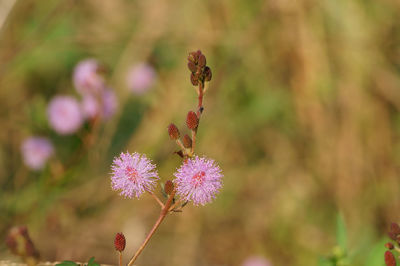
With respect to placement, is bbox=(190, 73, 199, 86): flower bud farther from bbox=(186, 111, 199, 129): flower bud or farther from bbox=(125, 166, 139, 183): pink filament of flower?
bbox=(125, 166, 139, 183): pink filament of flower

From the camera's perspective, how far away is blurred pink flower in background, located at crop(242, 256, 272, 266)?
3.37 meters

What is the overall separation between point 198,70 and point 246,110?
2479 mm

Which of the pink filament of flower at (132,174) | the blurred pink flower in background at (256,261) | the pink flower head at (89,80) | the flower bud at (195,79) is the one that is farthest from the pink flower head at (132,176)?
the blurred pink flower in background at (256,261)

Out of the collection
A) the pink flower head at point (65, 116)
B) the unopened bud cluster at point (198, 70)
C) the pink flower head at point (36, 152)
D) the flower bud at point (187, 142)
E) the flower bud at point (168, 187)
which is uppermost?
the pink flower head at point (65, 116)

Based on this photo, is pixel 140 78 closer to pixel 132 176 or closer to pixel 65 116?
pixel 65 116

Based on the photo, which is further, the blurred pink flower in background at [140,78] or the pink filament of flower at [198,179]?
the blurred pink flower in background at [140,78]

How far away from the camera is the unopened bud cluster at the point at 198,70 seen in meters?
1.41

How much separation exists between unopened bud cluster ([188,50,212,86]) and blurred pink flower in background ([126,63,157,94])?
220 centimetres

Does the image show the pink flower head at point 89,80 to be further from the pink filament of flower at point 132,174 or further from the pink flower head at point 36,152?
the pink filament of flower at point 132,174

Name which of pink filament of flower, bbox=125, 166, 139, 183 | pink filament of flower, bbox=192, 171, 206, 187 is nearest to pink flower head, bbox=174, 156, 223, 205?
pink filament of flower, bbox=192, 171, 206, 187

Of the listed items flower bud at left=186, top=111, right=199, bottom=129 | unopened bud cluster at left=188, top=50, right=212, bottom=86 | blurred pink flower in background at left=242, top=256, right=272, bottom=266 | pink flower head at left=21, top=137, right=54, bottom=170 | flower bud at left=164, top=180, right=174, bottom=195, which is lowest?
blurred pink flower in background at left=242, top=256, right=272, bottom=266

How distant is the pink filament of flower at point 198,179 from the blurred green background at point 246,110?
2.09 meters

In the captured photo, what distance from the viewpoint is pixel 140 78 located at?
11.8 feet

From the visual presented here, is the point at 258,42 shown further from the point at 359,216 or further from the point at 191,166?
the point at 191,166
